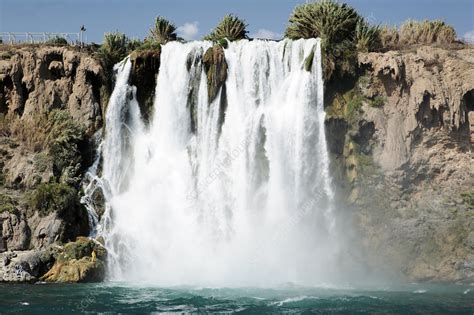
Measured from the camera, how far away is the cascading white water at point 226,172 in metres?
27.2

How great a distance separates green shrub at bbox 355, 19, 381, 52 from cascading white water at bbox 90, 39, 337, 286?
9.15 feet

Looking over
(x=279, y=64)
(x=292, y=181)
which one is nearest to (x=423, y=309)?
(x=292, y=181)

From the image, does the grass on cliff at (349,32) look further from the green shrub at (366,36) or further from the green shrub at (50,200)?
the green shrub at (50,200)

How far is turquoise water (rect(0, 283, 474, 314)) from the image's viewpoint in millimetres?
19391

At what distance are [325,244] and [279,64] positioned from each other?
856 cm

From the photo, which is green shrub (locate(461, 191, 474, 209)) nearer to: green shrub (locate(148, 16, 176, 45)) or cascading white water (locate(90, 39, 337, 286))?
cascading white water (locate(90, 39, 337, 286))

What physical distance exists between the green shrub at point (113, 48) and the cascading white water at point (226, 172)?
1.77 meters

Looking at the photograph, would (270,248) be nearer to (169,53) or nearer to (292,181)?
(292,181)

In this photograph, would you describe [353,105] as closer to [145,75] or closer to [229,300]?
[145,75]

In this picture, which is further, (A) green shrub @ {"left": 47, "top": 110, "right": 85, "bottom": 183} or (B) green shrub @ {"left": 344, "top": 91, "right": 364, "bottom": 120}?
(B) green shrub @ {"left": 344, "top": 91, "right": 364, "bottom": 120}

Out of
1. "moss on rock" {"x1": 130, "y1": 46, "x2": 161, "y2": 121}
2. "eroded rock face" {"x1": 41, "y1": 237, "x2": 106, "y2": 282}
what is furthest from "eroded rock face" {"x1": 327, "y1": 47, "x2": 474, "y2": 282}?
"eroded rock face" {"x1": 41, "y1": 237, "x2": 106, "y2": 282}

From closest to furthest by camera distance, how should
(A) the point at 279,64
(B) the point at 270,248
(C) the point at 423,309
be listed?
(C) the point at 423,309
(B) the point at 270,248
(A) the point at 279,64

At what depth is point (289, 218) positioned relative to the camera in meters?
28.0

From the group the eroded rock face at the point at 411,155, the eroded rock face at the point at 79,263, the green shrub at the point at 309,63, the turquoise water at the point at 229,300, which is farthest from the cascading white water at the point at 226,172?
the turquoise water at the point at 229,300
